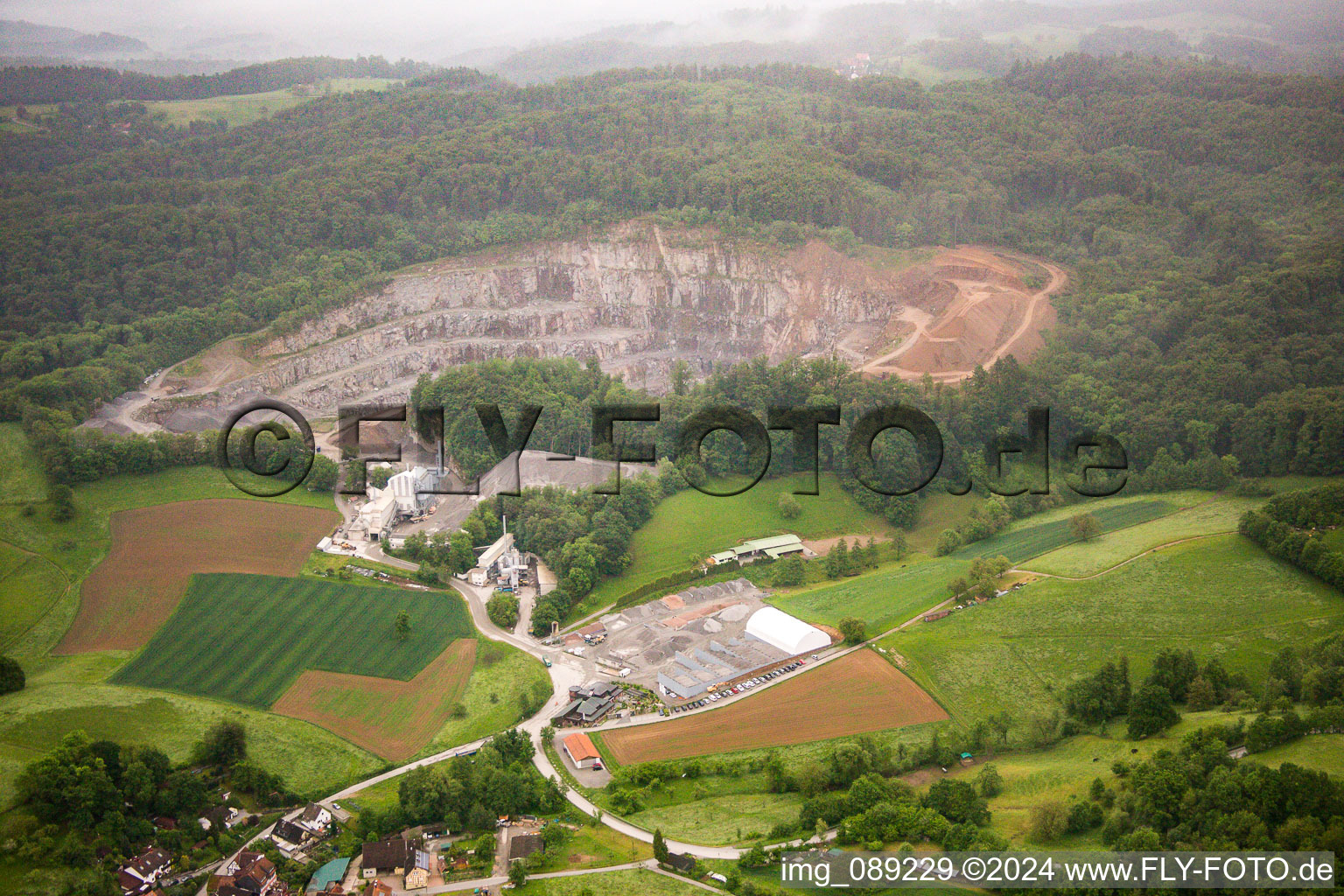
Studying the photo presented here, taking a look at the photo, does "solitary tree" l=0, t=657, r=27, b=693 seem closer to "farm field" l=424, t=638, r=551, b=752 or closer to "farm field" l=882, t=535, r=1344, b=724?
"farm field" l=424, t=638, r=551, b=752

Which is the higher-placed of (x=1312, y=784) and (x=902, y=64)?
(x=902, y=64)

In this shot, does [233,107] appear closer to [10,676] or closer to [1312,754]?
[10,676]

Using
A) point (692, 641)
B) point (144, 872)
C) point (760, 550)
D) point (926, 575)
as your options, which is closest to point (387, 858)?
point (144, 872)

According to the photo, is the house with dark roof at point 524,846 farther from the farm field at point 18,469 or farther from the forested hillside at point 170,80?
the forested hillside at point 170,80

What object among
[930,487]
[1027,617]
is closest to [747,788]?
[1027,617]

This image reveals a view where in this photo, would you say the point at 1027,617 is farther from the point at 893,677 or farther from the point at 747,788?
the point at 747,788

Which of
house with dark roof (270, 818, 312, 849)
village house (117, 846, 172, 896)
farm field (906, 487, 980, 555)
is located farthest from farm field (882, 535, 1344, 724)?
village house (117, 846, 172, 896)
